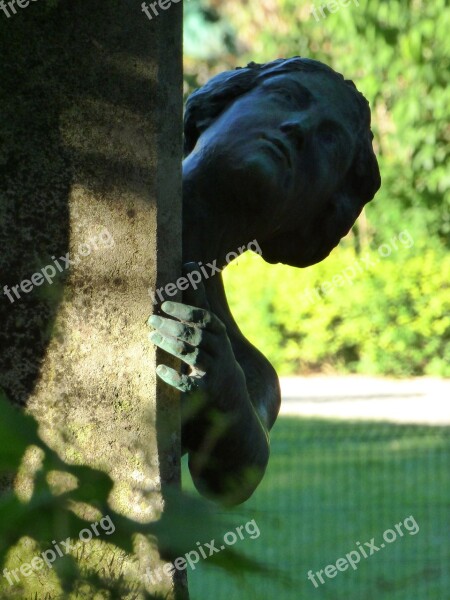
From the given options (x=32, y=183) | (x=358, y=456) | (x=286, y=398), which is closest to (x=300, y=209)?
(x=32, y=183)

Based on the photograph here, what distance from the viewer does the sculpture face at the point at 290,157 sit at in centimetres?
203

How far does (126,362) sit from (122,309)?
0.08m

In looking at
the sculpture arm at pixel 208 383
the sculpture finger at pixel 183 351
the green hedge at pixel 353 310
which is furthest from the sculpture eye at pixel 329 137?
the green hedge at pixel 353 310

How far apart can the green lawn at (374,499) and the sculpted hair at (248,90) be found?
407 centimetres

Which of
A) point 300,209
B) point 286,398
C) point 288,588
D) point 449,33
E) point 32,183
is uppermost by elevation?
point 288,588

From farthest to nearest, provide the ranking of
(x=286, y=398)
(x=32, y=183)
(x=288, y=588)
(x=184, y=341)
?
(x=286, y=398)
(x=184, y=341)
(x=32, y=183)
(x=288, y=588)

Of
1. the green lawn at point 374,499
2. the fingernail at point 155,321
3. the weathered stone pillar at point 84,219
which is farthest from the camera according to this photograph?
the green lawn at point 374,499

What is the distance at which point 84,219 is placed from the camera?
1523mm

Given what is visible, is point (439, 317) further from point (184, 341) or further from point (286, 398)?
point (184, 341)

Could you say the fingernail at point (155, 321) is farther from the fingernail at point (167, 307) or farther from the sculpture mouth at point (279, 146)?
the sculpture mouth at point (279, 146)

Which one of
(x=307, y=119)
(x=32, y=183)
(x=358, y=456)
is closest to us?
(x=32, y=183)

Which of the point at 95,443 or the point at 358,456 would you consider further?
the point at 358,456

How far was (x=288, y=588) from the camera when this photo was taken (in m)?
0.54

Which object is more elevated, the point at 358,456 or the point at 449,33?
the point at 358,456
